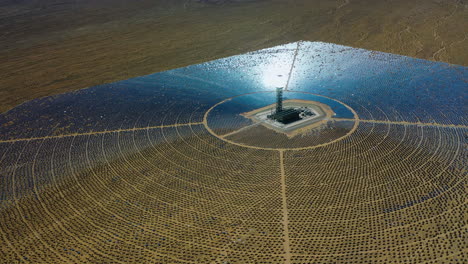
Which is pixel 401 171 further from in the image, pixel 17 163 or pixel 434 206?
pixel 17 163

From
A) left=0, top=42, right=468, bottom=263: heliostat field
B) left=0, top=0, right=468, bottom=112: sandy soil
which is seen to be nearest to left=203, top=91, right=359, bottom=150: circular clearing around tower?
left=0, top=42, right=468, bottom=263: heliostat field

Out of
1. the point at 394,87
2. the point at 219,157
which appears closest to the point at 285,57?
the point at 394,87

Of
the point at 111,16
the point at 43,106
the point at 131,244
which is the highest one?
the point at 111,16

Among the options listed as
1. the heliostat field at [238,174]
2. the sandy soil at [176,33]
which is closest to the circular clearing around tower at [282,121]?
the heliostat field at [238,174]

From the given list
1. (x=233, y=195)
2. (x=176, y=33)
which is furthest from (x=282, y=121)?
(x=176, y=33)

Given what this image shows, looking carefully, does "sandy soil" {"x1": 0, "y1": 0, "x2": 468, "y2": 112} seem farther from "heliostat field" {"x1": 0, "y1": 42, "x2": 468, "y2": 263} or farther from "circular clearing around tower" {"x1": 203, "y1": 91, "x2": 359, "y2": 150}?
"circular clearing around tower" {"x1": 203, "y1": 91, "x2": 359, "y2": 150}

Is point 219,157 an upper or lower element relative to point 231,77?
lower
